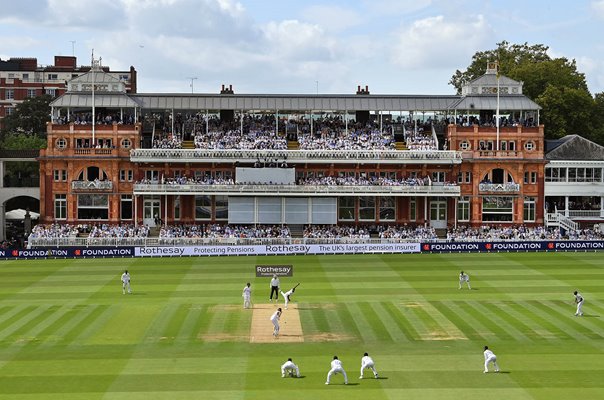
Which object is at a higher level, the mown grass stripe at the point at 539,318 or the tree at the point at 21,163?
the tree at the point at 21,163

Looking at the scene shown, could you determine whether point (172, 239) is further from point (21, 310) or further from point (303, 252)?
point (21, 310)

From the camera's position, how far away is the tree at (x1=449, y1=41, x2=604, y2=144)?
Result: 9506 cm

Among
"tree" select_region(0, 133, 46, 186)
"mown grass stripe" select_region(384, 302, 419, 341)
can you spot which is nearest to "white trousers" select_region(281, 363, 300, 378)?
"mown grass stripe" select_region(384, 302, 419, 341)

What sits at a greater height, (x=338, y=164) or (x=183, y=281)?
(x=338, y=164)

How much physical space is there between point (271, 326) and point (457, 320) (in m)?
7.89

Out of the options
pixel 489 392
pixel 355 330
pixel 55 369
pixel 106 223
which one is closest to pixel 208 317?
pixel 355 330

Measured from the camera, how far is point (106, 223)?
258 feet

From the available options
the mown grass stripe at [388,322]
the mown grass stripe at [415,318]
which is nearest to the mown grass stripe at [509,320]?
the mown grass stripe at [415,318]

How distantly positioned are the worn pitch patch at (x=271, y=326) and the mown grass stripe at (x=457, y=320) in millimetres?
6395

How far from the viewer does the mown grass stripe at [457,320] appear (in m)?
39.6

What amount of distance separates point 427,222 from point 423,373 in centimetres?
4669

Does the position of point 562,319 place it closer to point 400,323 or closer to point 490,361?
point 400,323

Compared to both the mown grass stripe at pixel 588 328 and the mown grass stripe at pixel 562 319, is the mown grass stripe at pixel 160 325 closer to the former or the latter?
the mown grass stripe at pixel 562 319

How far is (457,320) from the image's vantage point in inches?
1688
